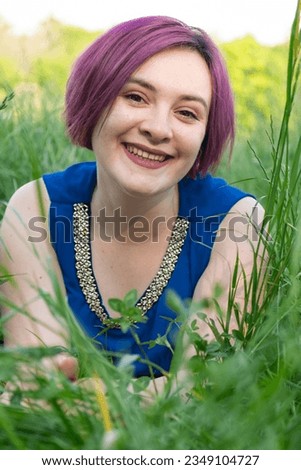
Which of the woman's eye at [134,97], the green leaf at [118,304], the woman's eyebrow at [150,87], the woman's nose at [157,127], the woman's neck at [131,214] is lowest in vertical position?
the woman's neck at [131,214]

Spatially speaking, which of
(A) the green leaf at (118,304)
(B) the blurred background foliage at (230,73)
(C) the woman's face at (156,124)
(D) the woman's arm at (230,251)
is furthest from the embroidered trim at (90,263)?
(B) the blurred background foliage at (230,73)

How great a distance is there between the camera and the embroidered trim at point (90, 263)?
2301 mm

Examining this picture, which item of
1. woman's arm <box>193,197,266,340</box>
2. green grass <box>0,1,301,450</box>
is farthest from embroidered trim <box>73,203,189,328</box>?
green grass <box>0,1,301,450</box>

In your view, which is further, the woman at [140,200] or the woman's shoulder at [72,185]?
the woman's shoulder at [72,185]

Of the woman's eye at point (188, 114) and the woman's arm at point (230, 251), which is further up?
the woman's eye at point (188, 114)

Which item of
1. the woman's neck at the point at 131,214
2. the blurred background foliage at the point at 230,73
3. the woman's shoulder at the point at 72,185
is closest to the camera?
the woman's neck at the point at 131,214

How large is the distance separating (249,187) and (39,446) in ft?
7.17

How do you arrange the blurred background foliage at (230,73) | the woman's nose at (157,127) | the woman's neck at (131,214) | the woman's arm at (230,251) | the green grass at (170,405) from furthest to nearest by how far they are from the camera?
the blurred background foliage at (230,73) < the woman's neck at (131,214) < the woman's arm at (230,251) < the woman's nose at (157,127) < the green grass at (170,405)

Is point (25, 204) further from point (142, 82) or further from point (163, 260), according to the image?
point (142, 82)

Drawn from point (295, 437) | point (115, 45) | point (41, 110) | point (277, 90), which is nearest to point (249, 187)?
point (41, 110)

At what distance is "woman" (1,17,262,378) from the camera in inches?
80.4

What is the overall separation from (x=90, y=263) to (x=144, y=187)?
0.40 metres

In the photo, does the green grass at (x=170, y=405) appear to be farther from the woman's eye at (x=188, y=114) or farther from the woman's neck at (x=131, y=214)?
the woman's neck at (x=131, y=214)

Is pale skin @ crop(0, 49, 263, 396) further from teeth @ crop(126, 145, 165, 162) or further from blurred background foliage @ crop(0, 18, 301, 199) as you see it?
blurred background foliage @ crop(0, 18, 301, 199)
